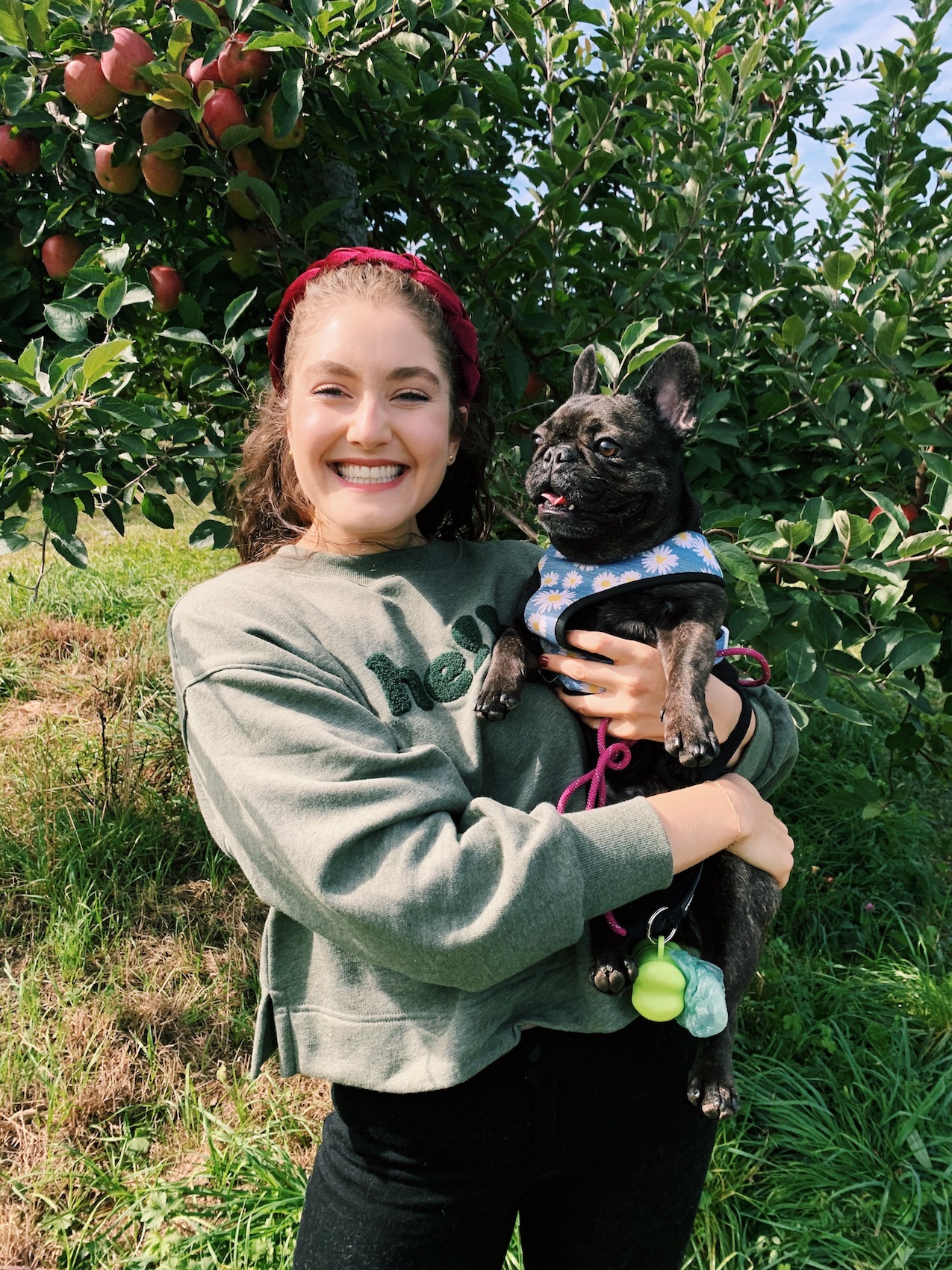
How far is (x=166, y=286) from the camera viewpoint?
7.88ft

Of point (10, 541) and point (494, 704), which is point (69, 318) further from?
point (494, 704)

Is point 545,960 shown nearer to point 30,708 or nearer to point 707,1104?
point 707,1104

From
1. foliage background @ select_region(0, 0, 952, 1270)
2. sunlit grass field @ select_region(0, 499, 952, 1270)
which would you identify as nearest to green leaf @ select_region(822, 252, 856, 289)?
foliage background @ select_region(0, 0, 952, 1270)

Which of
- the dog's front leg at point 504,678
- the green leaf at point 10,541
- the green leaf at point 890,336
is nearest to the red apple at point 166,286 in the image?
the green leaf at point 10,541

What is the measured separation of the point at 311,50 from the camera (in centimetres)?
205

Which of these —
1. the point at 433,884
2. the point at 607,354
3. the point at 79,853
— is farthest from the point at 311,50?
the point at 79,853

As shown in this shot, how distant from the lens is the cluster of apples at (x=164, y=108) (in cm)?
200

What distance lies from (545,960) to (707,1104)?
0.42m

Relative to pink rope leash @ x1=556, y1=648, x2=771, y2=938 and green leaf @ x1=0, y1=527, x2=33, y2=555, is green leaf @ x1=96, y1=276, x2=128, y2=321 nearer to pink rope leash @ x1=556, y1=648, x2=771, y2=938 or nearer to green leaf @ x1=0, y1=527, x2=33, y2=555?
green leaf @ x1=0, y1=527, x2=33, y2=555

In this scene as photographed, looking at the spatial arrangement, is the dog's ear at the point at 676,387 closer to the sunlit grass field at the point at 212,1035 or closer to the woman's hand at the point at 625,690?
the woman's hand at the point at 625,690

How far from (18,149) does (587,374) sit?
1.55m

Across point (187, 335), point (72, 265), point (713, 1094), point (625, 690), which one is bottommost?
point (713, 1094)

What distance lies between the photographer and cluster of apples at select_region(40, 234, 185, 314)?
2355 mm

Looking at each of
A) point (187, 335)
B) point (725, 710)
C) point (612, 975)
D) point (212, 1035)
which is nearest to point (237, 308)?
point (187, 335)
